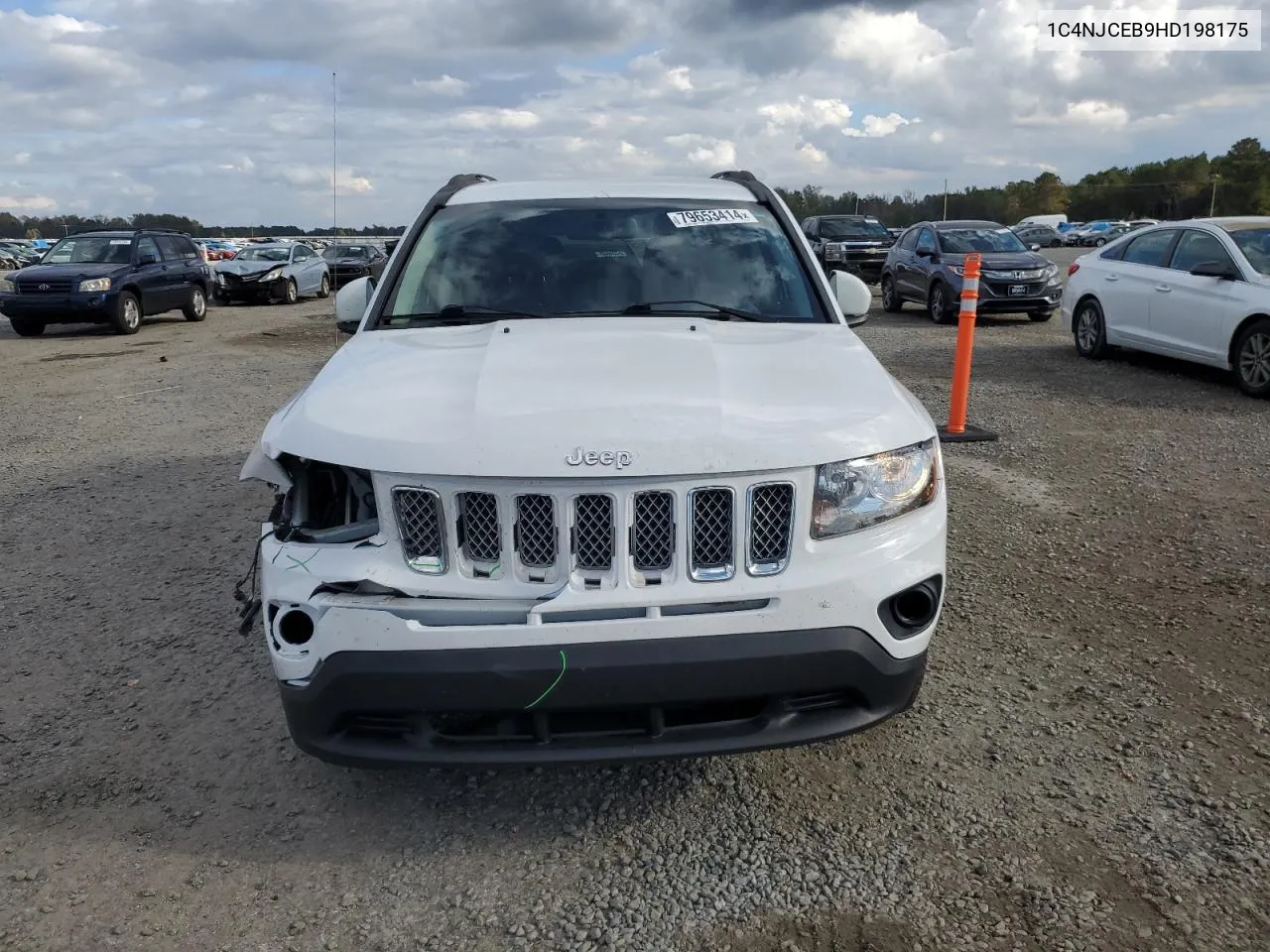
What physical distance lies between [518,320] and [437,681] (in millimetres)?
1681

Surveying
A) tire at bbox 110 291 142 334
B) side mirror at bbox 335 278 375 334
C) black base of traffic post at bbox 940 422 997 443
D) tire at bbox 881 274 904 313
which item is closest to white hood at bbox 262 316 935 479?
side mirror at bbox 335 278 375 334

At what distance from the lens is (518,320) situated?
3.79m

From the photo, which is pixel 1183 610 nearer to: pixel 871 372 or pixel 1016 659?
pixel 1016 659

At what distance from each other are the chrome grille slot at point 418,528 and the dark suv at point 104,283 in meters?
16.9

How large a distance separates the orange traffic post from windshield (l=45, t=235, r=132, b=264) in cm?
1549

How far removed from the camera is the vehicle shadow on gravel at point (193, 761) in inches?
118

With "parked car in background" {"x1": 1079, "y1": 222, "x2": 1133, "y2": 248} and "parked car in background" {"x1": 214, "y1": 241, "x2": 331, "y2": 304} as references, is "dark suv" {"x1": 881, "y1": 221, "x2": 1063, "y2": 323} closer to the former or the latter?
"parked car in background" {"x1": 214, "y1": 241, "x2": 331, "y2": 304}

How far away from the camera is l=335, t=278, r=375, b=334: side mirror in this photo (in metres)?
→ 4.46

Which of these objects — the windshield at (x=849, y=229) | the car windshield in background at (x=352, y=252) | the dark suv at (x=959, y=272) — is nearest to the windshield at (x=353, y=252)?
the car windshield in background at (x=352, y=252)

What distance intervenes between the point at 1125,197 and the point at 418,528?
312 ft

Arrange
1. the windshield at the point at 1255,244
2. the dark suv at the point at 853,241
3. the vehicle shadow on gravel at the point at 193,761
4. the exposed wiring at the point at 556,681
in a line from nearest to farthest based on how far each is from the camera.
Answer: the exposed wiring at the point at 556,681 → the vehicle shadow on gravel at the point at 193,761 → the windshield at the point at 1255,244 → the dark suv at the point at 853,241

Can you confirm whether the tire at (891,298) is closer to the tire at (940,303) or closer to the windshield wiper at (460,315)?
the tire at (940,303)

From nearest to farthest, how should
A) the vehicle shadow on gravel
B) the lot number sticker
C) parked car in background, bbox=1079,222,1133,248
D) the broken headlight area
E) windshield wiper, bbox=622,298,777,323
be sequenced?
the broken headlight area → the vehicle shadow on gravel → windshield wiper, bbox=622,298,777,323 → the lot number sticker → parked car in background, bbox=1079,222,1133,248

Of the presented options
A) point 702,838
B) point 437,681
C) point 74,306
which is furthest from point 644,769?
point 74,306
